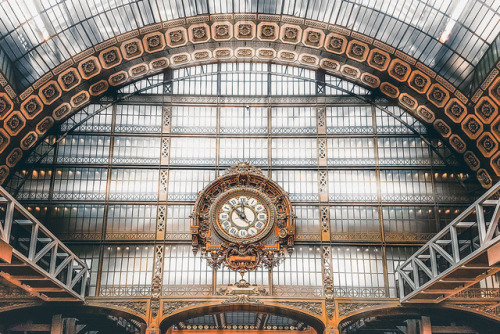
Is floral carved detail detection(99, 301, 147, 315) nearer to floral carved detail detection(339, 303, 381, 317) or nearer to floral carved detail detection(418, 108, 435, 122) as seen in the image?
floral carved detail detection(339, 303, 381, 317)

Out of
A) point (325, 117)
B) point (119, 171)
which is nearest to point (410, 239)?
point (325, 117)

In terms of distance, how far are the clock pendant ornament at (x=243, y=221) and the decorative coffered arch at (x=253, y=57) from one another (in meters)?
8.13

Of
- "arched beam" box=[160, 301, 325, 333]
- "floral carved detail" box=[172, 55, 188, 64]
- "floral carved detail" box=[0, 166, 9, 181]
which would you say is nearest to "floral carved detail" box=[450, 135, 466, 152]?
"arched beam" box=[160, 301, 325, 333]

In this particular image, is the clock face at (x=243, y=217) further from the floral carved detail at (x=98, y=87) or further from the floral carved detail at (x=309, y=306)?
the floral carved detail at (x=98, y=87)

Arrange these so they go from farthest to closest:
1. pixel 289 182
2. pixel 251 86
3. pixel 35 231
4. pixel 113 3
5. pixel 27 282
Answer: pixel 251 86 < pixel 289 182 < pixel 113 3 < pixel 27 282 < pixel 35 231

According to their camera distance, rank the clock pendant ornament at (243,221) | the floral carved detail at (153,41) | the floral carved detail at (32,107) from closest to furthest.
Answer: the floral carved detail at (32,107) < the clock pendant ornament at (243,221) < the floral carved detail at (153,41)

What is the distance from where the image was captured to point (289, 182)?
37.6 meters

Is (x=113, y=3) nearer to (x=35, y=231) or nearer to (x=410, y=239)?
(x=35, y=231)

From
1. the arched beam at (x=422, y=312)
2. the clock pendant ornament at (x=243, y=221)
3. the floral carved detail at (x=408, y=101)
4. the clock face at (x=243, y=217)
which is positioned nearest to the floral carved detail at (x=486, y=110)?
the floral carved detail at (x=408, y=101)

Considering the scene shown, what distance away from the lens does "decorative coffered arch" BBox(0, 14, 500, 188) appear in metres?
35.6

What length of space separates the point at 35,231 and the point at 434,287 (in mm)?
19040

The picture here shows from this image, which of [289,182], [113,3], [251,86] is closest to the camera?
[113,3]

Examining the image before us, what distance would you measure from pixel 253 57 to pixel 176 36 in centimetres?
540

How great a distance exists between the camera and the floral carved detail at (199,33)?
36.9 m
